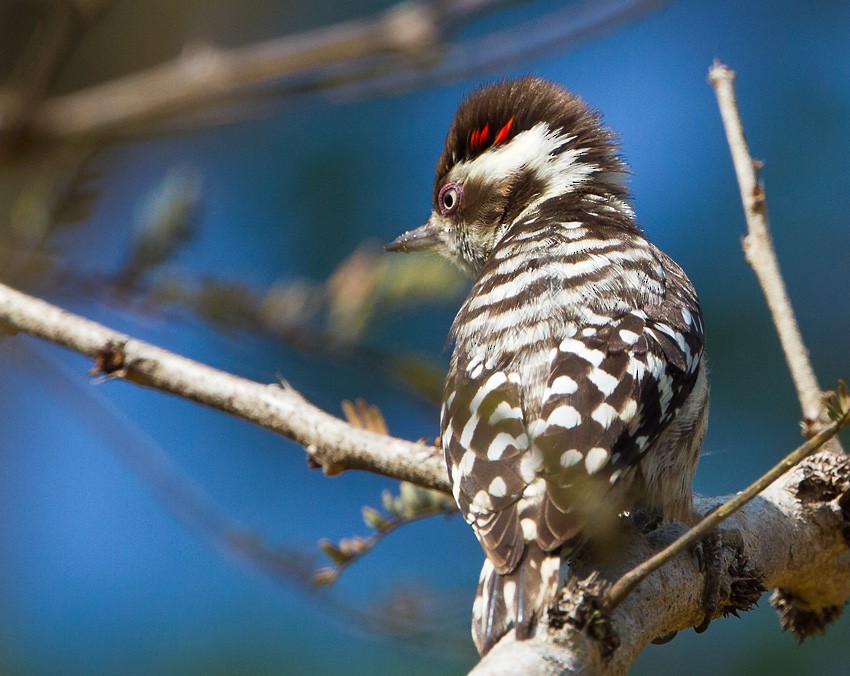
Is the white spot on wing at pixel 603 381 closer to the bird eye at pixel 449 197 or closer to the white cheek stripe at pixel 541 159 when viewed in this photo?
the white cheek stripe at pixel 541 159

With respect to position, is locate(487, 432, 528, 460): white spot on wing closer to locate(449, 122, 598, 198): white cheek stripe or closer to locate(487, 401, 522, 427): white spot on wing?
locate(487, 401, 522, 427): white spot on wing

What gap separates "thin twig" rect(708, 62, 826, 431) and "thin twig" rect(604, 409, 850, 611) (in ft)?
4.28

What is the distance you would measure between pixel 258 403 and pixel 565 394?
0.98m

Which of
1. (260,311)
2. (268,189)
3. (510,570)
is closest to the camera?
(510,570)

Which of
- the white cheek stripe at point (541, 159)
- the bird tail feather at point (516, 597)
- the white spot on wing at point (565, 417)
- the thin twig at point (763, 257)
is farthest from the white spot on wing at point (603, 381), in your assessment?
the white cheek stripe at point (541, 159)

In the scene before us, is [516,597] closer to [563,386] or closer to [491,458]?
[491,458]

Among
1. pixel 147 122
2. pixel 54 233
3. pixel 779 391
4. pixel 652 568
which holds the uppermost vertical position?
pixel 779 391

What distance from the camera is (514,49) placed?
4.09 meters

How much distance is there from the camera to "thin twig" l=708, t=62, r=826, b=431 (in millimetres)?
3340

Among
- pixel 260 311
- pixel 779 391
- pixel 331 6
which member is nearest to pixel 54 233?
pixel 260 311

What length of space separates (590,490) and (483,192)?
7.30 ft

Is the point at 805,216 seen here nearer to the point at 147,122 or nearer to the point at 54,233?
the point at 147,122

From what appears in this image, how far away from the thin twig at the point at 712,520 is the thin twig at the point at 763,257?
1.31m

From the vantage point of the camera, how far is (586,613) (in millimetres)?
2115
